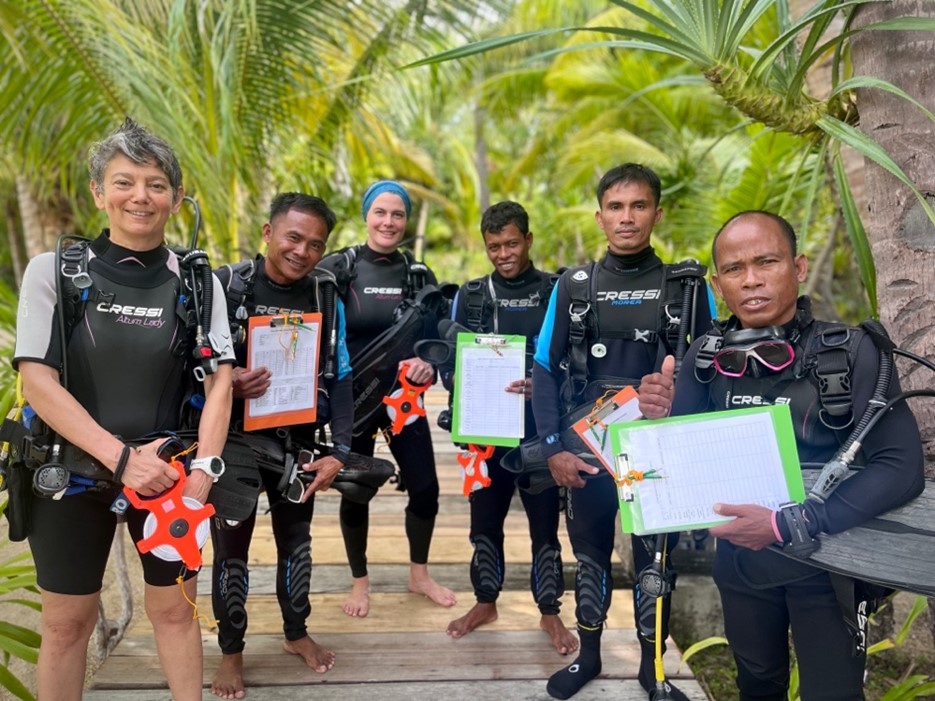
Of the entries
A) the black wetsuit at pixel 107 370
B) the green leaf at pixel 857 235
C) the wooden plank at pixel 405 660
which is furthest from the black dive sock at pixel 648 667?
the black wetsuit at pixel 107 370

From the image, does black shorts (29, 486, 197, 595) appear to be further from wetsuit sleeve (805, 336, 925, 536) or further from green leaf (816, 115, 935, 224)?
green leaf (816, 115, 935, 224)

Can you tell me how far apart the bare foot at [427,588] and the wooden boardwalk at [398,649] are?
0.13 ft

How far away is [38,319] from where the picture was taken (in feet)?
6.18

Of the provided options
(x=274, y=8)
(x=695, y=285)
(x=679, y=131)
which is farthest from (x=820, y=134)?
(x=679, y=131)

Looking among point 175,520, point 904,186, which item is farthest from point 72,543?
point 904,186

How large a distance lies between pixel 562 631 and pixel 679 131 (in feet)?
33.4

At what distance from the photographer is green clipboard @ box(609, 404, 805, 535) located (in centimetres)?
171

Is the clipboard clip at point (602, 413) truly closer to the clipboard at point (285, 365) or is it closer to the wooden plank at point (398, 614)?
the clipboard at point (285, 365)

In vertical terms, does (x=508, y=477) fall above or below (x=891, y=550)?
below

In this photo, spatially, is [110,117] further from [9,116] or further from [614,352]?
[614,352]

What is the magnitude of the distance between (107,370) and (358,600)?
1.83 m

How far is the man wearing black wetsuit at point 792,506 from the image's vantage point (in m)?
1.67

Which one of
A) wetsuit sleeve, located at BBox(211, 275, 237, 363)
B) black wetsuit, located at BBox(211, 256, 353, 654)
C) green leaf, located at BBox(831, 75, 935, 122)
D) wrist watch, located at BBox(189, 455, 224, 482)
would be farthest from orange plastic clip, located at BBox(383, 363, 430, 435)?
green leaf, located at BBox(831, 75, 935, 122)

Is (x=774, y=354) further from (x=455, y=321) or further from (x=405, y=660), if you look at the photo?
(x=405, y=660)
